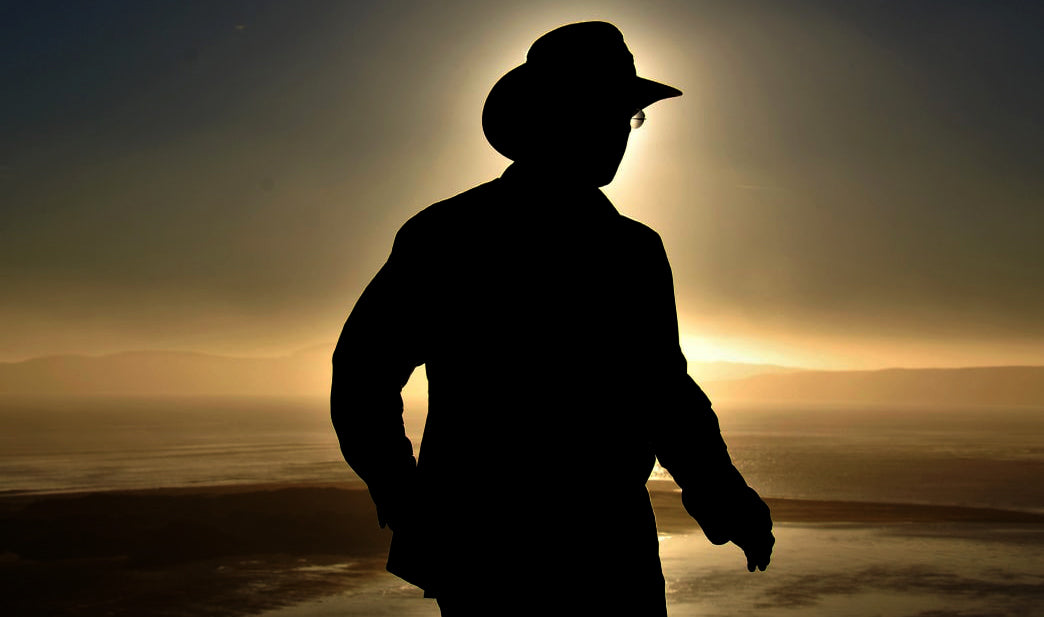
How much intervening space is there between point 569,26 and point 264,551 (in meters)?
32.2

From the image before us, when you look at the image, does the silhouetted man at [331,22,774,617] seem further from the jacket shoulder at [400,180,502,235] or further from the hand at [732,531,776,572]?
the hand at [732,531,776,572]

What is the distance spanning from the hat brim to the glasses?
31 mm

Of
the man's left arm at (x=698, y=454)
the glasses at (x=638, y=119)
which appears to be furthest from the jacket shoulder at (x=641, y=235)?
the glasses at (x=638, y=119)

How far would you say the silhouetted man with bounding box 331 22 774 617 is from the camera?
5.53 feet

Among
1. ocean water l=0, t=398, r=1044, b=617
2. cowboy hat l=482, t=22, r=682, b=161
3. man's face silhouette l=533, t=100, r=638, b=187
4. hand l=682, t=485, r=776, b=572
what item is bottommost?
ocean water l=0, t=398, r=1044, b=617

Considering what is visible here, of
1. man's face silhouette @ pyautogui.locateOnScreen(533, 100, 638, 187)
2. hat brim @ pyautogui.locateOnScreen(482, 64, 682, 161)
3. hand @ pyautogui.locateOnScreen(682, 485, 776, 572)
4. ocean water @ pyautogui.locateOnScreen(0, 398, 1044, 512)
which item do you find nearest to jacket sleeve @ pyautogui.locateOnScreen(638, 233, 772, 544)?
hand @ pyautogui.locateOnScreen(682, 485, 776, 572)

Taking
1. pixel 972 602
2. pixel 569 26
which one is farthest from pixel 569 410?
pixel 972 602

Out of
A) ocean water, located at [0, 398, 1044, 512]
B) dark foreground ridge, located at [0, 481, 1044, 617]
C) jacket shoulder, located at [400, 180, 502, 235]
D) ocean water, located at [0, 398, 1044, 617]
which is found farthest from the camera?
ocean water, located at [0, 398, 1044, 512]

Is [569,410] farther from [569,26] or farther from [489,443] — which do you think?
[569,26]

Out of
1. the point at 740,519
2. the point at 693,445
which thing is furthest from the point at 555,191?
the point at 740,519

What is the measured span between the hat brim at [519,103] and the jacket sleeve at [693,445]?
0.33 m

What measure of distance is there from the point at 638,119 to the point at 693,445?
75 cm

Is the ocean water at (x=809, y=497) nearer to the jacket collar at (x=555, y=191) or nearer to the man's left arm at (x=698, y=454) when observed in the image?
the man's left arm at (x=698, y=454)

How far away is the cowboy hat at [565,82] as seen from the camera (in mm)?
1863
